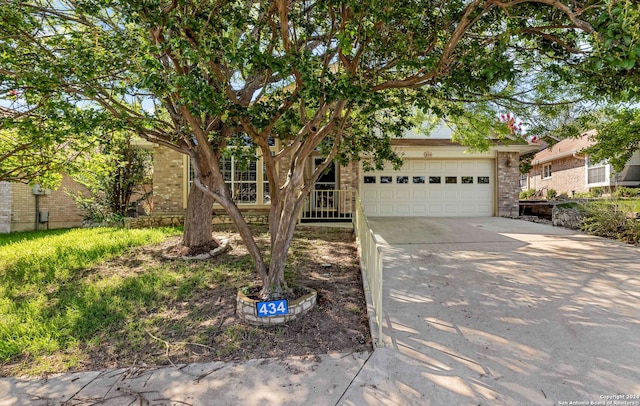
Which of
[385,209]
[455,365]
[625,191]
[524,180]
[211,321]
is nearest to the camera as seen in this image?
[455,365]

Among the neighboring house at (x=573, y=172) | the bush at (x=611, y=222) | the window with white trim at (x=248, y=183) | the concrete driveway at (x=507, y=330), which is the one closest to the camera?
the concrete driveway at (x=507, y=330)

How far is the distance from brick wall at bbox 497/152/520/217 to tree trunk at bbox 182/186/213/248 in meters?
10.5

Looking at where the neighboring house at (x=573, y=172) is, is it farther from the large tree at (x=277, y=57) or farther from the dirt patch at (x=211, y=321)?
the dirt patch at (x=211, y=321)

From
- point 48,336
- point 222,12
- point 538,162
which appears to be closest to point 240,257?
point 48,336

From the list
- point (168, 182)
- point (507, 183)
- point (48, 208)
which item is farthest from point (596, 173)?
point (48, 208)

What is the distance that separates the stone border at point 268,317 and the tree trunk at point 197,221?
3.22 meters

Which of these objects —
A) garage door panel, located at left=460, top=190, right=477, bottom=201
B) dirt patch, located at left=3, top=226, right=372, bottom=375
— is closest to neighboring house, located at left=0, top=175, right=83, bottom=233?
dirt patch, located at left=3, top=226, right=372, bottom=375

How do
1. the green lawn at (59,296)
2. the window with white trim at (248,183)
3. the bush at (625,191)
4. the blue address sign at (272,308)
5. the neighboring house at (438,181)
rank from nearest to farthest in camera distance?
1. the green lawn at (59,296)
2. the blue address sign at (272,308)
3. the bush at (625,191)
4. the window with white trim at (248,183)
5. the neighboring house at (438,181)

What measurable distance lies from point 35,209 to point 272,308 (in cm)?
1371

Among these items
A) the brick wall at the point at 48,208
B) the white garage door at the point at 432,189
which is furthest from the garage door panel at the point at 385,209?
the brick wall at the point at 48,208

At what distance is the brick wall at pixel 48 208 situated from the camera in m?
11.8

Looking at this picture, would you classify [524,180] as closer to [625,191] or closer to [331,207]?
[625,191]

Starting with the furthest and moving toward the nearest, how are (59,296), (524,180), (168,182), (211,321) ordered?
(524,180) → (168,182) → (59,296) → (211,321)

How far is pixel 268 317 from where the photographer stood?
3.80 m
